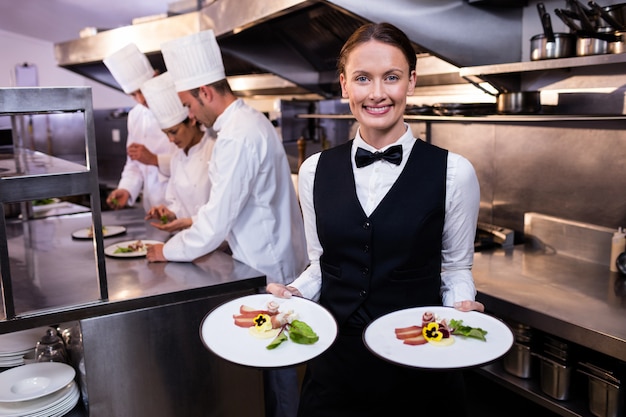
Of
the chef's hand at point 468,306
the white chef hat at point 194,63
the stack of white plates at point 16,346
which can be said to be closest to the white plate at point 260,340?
the chef's hand at point 468,306

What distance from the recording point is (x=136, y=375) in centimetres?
210

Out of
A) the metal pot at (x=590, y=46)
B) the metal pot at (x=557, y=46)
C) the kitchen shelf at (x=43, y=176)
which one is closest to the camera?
the kitchen shelf at (x=43, y=176)

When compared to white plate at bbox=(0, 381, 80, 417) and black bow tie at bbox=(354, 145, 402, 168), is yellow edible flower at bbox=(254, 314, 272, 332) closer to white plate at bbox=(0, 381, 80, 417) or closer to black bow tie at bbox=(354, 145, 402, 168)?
black bow tie at bbox=(354, 145, 402, 168)

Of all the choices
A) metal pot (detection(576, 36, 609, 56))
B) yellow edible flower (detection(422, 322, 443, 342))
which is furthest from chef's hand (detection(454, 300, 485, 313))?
metal pot (detection(576, 36, 609, 56))

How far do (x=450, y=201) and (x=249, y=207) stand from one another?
1.17 metres

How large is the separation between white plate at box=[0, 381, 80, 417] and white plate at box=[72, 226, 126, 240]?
104 cm

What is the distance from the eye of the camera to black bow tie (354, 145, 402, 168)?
1.61m

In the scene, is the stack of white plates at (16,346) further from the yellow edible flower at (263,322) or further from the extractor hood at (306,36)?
the extractor hood at (306,36)

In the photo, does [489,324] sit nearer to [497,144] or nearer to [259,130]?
[259,130]

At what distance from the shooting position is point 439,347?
55.7 inches

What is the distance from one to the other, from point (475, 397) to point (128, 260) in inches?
62.8

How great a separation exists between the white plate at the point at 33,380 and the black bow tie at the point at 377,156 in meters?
1.19

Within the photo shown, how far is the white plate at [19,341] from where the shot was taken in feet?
7.22

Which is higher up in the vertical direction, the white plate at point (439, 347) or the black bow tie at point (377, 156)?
the black bow tie at point (377, 156)
